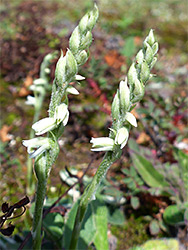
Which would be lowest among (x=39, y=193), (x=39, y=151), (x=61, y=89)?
(x=39, y=193)

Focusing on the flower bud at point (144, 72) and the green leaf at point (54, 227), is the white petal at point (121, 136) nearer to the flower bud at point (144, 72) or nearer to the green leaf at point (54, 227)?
the flower bud at point (144, 72)

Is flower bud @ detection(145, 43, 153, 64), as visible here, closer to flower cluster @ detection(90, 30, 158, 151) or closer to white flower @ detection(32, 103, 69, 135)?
flower cluster @ detection(90, 30, 158, 151)

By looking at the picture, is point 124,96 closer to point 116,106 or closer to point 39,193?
point 116,106

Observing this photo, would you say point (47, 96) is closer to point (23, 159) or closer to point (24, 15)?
point (23, 159)

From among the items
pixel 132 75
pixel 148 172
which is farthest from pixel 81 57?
pixel 148 172

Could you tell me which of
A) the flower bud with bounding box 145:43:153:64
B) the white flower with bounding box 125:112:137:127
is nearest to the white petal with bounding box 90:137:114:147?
the white flower with bounding box 125:112:137:127

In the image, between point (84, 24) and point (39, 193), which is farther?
point (39, 193)
